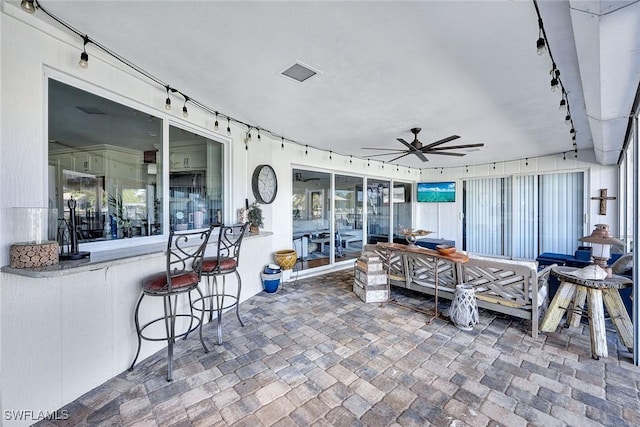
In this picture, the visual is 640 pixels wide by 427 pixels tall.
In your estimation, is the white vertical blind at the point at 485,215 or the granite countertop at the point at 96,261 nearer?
the granite countertop at the point at 96,261

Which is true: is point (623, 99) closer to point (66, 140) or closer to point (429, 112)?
point (429, 112)

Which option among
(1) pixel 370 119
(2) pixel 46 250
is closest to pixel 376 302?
(1) pixel 370 119

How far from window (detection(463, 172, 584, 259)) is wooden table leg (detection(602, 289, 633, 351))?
162 inches

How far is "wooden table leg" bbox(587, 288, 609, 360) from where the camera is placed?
2458mm

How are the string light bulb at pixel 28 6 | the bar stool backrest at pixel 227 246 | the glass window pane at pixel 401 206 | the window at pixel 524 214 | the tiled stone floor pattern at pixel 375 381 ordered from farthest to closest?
the glass window pane at pixel 401 206
the window at pixel 524 214
the bar stool backrest at pixel 227 246
the tiled stone floor pattern at pixel 375 381
the string light bulb at pixel 28 6

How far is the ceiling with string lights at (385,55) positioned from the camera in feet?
5.50

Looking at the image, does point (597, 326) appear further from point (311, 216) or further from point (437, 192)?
point (437, 192)

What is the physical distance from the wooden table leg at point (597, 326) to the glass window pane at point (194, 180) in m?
4.27

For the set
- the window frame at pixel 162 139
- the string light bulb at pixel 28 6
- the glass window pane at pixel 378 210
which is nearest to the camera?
the string light bulb at pixel 28 6

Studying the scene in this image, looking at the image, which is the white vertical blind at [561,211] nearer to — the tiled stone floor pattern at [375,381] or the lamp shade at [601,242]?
the lamp shade at [601,242]

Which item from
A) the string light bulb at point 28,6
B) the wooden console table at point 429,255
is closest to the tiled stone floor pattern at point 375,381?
the wooden console table at point 429,255

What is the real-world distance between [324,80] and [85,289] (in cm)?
269

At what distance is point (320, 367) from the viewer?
2.35 metres

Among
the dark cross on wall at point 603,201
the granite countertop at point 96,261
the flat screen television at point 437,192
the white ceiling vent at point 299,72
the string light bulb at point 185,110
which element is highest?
the white ceiling vent at point 299,72
